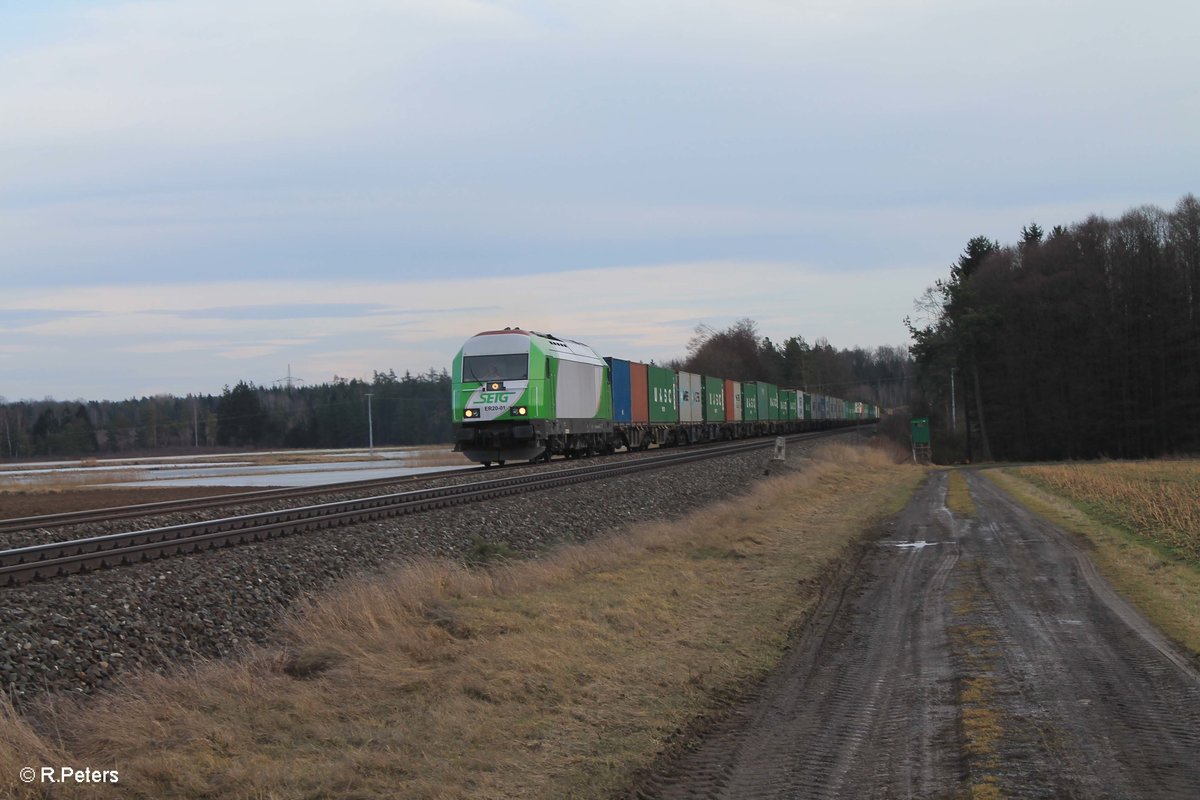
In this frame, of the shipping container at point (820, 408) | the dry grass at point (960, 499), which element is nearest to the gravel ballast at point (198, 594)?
the dry grass at point (960, 499)

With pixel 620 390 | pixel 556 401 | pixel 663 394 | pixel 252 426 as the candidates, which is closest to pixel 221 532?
pixel 556 401

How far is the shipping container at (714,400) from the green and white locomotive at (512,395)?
22.0 meters

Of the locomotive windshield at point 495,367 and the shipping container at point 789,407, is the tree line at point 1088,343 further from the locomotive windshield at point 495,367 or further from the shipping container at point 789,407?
the locomotive windshield at point 495,367

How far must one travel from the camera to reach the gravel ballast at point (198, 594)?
893cm

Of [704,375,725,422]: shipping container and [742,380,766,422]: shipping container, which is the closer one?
[704,375,725,422]: shipping container

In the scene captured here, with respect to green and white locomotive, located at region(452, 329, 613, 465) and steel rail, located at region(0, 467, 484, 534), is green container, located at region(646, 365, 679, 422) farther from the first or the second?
steel rail, located at region(0, 467, 484, 534)

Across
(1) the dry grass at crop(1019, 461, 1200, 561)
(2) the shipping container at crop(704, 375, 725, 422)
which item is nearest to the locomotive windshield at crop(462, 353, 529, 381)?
(1) the dry grass at crop(1019, 461, 1200, 561)

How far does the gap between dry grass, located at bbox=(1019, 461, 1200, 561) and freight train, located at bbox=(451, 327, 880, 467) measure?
1464cm

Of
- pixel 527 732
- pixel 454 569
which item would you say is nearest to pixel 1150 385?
pixel 454 569

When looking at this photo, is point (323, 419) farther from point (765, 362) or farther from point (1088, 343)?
point (1088, 343)

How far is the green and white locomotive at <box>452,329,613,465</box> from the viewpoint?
29547mm

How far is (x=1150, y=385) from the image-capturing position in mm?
58531

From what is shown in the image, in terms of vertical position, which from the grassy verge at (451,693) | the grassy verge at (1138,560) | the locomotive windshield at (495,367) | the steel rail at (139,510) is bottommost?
the grassy verge at (1138,560)

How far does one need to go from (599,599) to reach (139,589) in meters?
4.94
